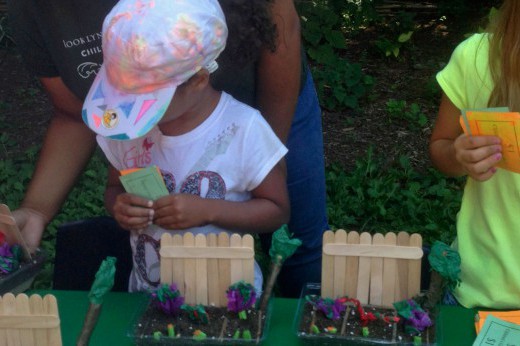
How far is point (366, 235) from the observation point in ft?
4.92

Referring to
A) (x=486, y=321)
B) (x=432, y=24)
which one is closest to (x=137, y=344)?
(x=486, y=321)

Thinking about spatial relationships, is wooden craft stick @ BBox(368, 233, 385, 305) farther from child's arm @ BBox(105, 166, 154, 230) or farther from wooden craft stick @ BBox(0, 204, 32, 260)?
wooden craft stick @ BBox(0, 204, 32, 260)

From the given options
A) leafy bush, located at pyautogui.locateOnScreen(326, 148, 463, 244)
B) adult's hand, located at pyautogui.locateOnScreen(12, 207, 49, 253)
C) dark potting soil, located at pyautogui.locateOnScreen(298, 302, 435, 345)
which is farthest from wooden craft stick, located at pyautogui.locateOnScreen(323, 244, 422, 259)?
leafy bush, located at pyautogui.locateOnScreen(326, 148, 463, 244)

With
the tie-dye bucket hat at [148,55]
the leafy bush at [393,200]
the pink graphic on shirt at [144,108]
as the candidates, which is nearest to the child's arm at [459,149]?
the tie-dye bucket hat at [148,55]

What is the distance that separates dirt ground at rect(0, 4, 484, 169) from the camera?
14.4ft

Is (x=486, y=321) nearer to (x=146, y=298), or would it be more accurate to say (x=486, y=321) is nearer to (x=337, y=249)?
(x=337, y=249)

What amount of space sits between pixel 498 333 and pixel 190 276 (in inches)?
23.1

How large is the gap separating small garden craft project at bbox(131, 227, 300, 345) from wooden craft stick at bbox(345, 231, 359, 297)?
0.11 meters

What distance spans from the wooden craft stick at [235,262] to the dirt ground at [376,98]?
2757 mm

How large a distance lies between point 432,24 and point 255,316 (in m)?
4.47

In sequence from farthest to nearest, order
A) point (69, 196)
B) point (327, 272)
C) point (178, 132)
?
point (69, 196)
point (178, 132)
point (327, 272)

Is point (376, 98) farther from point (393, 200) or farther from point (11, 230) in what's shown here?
point (11, 230)

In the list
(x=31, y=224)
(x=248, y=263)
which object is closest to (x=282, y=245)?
(x=248, y=263)

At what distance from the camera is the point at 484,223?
1.66 meters
